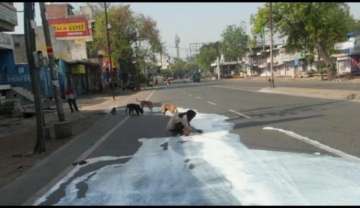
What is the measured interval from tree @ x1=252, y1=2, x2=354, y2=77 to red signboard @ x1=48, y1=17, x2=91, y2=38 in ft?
75.2

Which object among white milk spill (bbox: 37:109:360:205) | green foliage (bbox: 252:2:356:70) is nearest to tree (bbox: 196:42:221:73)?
green foliage (bbox: 252:2:356:70)

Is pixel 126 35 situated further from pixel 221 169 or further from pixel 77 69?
pixel 221 169

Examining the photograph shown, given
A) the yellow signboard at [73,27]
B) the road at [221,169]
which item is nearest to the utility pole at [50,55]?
the road at [221,169]

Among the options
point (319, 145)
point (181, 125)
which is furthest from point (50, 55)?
point (319, 145)

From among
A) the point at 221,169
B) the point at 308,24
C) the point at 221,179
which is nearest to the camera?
the point at 221,179

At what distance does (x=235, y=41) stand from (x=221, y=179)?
144341mm

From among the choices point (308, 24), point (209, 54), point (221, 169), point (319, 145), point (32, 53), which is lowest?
point (319, 145)

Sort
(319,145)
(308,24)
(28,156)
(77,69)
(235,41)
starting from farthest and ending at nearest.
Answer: (235,41)
(77,69)
(308,24)
(28,156)
(319,145)

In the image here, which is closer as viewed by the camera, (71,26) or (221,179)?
(221,179)

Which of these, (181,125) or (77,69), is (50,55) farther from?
(77,69)

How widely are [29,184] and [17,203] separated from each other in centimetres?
166

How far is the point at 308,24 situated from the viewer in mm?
61688

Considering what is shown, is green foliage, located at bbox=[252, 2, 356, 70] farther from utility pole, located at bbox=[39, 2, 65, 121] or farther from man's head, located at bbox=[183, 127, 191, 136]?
man's head, located at bbox=[183, 127, 191, 136]

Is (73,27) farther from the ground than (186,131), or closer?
farther from the ground
